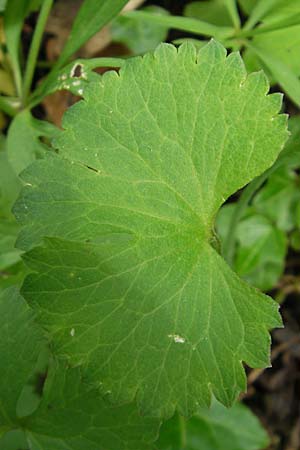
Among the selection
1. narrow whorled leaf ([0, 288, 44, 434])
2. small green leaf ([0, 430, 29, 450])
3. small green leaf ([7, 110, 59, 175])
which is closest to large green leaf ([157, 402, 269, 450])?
small green leaf ([0, 430, 29, 450])

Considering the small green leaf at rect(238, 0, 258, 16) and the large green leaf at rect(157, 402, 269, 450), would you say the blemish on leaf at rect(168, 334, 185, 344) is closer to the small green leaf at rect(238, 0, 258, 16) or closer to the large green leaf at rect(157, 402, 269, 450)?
the large green leaf at rect(157, 402, 269, 450)

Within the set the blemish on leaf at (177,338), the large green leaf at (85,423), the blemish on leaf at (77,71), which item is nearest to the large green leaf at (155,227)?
the blemish on leaf at (177,338)

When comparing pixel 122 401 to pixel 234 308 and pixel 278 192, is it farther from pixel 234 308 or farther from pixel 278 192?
pixel 278 192

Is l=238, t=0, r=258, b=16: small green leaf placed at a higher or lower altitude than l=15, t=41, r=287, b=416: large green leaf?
higher

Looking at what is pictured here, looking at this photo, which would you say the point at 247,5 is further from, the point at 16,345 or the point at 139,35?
the point at 16,345

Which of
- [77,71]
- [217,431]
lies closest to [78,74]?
[77,71]
